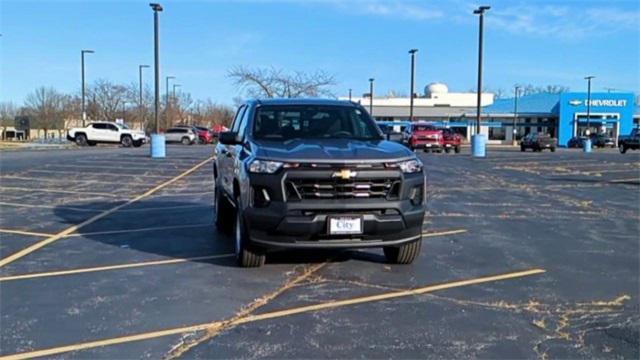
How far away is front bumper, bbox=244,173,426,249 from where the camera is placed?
621cm

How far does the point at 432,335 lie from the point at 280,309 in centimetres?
132

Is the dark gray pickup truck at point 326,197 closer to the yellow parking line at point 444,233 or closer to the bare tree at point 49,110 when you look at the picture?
the yellow parking line at point 444,233

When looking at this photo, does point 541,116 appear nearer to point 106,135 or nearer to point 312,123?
point 106,135

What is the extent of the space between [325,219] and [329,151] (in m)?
0.71

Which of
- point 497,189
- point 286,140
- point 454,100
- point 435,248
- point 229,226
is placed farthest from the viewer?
point 454,100

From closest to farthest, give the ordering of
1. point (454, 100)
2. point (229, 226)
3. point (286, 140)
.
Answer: point (286, 140) → point (229, 226) → point (454, 100)

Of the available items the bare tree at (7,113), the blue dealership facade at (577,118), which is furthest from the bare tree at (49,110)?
the blue dealership facade at (577,118)

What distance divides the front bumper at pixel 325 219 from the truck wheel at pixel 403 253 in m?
0.50

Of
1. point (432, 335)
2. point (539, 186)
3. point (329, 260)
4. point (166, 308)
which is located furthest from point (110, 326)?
point (539, 186)

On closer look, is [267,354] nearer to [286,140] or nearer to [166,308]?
[166,308]

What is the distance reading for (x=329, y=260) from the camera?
7.40 metres

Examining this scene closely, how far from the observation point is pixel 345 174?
20.4 feet

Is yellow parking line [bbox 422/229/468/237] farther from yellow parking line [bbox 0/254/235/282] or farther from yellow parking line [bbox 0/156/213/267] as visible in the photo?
yellow parking line [bbox 0/156/213/267]

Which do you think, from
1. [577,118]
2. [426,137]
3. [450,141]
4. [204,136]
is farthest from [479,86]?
[577,118]
